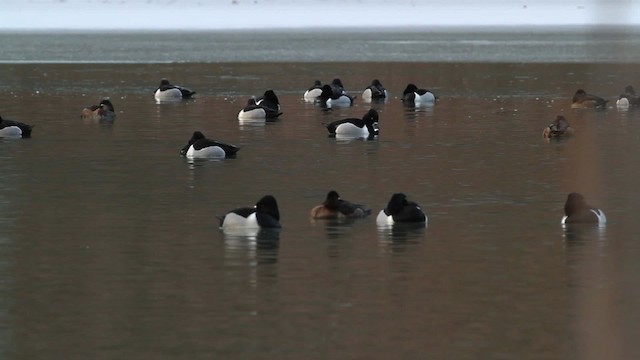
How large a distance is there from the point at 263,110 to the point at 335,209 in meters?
13.4

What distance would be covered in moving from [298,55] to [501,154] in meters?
33.2

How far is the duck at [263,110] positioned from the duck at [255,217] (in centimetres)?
1369

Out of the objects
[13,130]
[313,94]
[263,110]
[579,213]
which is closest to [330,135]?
[263,110]

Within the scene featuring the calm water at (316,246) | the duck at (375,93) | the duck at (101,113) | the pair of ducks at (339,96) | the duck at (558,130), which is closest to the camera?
the calm water at (316,246)

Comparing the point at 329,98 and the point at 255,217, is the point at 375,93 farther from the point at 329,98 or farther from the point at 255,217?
the point at 255,217

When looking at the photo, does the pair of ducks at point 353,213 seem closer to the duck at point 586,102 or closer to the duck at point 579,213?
the duck at point 579,213

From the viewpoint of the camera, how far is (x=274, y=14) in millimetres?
89562

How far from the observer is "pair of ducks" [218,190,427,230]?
47.6ft

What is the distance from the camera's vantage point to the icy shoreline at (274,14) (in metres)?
82.2

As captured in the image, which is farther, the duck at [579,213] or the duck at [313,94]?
the duck at [313,94]

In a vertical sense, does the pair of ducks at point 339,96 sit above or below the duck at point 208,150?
below

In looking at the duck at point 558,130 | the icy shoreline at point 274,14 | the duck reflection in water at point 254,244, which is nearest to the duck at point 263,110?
the duck at point 558,130

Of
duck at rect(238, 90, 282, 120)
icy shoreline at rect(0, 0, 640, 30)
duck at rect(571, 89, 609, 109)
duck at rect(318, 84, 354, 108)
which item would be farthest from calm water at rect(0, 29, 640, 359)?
icy shoreline at rect(0, 0, 640, 30)

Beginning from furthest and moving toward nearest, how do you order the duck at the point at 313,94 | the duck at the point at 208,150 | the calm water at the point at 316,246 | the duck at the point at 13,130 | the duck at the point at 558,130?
the duck at the point at 313,94, the duck at the point at 13,130, the duck at the point at 558,130, the duck at the point at 208,150, the calm water at the point at 316,246
